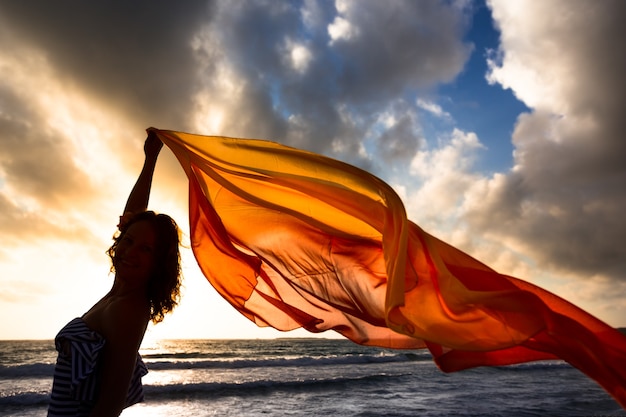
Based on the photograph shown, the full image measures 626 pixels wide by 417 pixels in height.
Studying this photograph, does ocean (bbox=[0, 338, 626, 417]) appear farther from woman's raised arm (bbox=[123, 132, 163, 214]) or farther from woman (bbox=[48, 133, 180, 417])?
woman (bbox=[48, 133, 180, 417])

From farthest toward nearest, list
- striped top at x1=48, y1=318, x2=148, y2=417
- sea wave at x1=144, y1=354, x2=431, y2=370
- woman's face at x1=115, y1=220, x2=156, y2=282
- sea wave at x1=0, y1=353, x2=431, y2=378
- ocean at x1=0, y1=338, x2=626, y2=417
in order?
sea wave at x1=144, y1=354, x2=431, y2=370
sea wave at x1=0, y1=353, x2=431, y2=378
ocean at x1=0, y1=338, x2=626, y2=417
woman's face at x1=115, y1=220, x2=156, y2=282
striped top at x1=48, y1=318, x2=148, y2=417

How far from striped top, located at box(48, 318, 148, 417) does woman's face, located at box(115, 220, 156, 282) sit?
29cm

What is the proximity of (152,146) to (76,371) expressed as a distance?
171cm

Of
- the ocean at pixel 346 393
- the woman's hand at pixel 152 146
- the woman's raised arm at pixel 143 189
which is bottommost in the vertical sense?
the ocean at pixel 346 393

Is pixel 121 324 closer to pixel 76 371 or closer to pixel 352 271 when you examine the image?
pixel 76 371

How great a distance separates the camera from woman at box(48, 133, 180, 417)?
1.89m

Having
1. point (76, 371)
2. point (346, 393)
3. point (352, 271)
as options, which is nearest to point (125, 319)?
point (76, 371)

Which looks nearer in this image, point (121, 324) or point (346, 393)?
point (121, 324)

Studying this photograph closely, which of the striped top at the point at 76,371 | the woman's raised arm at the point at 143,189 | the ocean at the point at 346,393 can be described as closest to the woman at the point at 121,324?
the striped top at the point at 76,371

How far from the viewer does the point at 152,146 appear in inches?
128

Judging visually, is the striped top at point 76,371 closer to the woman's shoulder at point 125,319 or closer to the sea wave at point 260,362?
the woman's shoulder at point 125,319

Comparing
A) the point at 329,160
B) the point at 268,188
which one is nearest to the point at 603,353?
the point at 329,160

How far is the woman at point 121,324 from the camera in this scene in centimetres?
189

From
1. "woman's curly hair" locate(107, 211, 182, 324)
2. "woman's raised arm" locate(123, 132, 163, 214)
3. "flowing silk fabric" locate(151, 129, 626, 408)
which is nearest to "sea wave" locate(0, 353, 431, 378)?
"flowing silk fabric" locate(151, 129, 626, 408)
